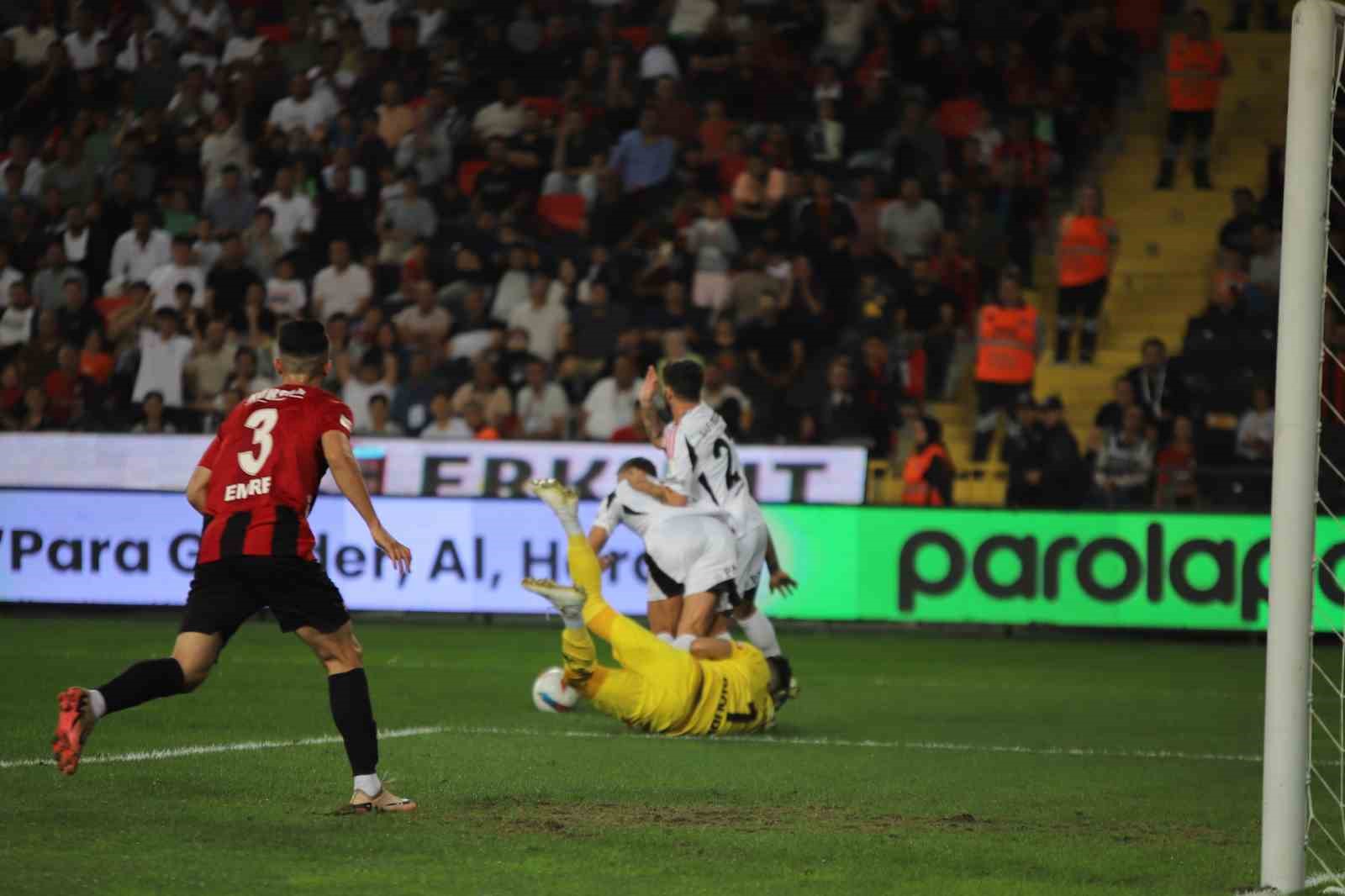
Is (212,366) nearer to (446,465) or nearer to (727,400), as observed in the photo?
(446,465)

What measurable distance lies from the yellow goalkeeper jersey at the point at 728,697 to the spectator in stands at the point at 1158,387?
10.2 m

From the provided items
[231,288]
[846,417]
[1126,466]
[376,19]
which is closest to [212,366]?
[231,288]

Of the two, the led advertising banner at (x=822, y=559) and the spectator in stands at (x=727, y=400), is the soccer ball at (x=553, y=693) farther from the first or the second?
the spectator in stands at (x=727, y=400)

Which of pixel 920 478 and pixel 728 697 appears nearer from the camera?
pixel 728 697

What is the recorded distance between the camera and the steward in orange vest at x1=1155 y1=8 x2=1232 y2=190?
78.2ft

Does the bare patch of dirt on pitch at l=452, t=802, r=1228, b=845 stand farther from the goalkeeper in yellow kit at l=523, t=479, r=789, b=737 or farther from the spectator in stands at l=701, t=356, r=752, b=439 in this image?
the spectator in stands at l=701, t=356, r=752, b=439

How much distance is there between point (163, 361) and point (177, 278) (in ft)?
4.85

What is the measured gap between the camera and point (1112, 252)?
22.7 meters

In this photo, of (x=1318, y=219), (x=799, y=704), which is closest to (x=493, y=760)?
(x=799, y=704)

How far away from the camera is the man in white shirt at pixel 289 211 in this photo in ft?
78.9

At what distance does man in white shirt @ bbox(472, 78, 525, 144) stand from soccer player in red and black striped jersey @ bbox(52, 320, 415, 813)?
16.9m

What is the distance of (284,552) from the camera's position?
8086mm

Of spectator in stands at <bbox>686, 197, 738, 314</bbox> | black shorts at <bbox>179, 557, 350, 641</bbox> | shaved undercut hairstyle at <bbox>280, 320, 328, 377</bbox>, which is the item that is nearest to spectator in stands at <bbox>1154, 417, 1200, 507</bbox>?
spectator in stands at <bbox>686, 197, 738, 314</bbox>

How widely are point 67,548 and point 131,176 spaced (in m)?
6.82
